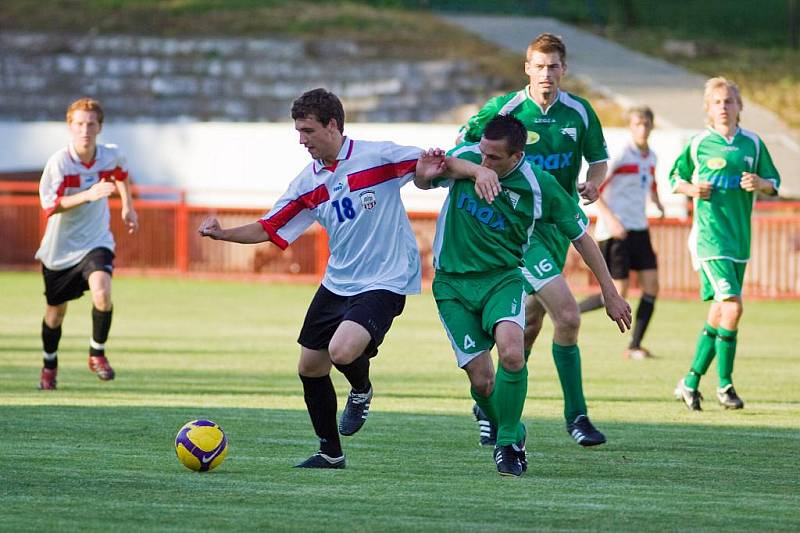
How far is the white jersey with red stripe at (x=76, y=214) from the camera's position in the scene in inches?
442

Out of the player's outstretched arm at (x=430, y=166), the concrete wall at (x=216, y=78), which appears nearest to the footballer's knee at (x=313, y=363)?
the player's outstretched arm at (x=430, y=166)

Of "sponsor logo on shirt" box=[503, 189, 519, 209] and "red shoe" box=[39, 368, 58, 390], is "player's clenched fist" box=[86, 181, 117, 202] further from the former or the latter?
"sponsor logo on shirt" box=[503, 189, 519, 209]

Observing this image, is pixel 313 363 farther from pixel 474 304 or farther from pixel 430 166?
pixel 430 166

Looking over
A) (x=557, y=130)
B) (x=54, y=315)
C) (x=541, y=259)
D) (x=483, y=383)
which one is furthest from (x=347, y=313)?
(x=54, y=315)

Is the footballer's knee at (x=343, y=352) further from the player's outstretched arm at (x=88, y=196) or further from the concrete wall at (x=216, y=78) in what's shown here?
the concrete wall at (x=216, y=78)

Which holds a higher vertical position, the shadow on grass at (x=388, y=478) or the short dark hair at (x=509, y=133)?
the short dark hair at (x=509, y=133)

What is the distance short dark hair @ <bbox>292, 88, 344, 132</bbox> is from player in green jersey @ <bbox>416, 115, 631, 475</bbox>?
0.56m

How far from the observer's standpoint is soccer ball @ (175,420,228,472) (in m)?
7.06

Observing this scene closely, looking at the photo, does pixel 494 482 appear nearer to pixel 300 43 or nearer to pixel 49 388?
pixel 49 388

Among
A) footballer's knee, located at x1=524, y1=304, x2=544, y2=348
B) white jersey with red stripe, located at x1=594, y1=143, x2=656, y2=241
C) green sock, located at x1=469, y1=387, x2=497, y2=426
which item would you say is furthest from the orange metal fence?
green sock, located at x1=469, y1=387, x2=497, y2=426

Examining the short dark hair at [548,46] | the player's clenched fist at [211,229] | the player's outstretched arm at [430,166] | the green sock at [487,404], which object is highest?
the short dark hair at [548,46]

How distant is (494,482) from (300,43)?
2739 centimetres

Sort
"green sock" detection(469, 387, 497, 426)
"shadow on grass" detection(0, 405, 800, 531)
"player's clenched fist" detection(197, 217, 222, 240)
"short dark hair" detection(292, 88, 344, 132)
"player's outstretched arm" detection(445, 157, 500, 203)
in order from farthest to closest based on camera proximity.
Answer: "green sock" detection(469, 387, 497, 426), "short dark hair" detection(292, 88, 344, 132), "player's outstretched arm" detection(445, 157, 500, 203), "player's clenched fist" detection(197, 217, 222, 240), "shadow on grass" detection(0, 405, 800, 531)

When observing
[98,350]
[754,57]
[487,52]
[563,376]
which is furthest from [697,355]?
[754,57]
